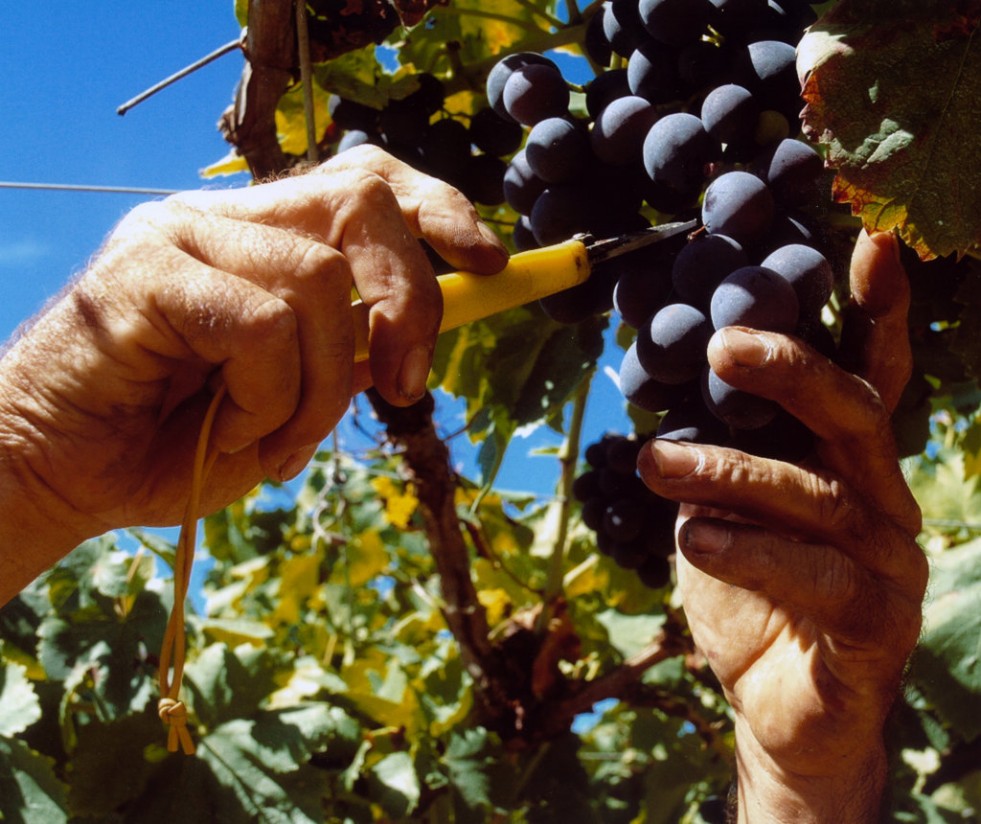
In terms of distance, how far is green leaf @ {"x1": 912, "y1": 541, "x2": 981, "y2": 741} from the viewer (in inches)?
79.3

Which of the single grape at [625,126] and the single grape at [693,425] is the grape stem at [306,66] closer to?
the single grape at [625,126]

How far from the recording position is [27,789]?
207 centimetres

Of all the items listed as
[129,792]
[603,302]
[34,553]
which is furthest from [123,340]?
[129,792]

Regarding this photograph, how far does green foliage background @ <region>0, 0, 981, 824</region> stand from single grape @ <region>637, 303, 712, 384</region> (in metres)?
0.47

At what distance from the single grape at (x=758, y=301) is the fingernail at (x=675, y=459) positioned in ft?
0.49

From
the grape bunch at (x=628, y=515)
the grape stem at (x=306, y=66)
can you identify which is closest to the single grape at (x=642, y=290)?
the grape stem at (x=306, y=66)

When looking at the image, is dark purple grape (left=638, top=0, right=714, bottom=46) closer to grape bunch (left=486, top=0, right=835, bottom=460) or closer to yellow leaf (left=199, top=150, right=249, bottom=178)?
grape bunch (left=486, top=0, right=835, bottom=460)

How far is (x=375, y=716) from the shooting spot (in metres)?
2.58

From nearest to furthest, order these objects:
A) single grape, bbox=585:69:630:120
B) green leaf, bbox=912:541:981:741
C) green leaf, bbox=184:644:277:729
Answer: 1. single grape, bbox=585:69:630:120
2. green leaf, bbox=912:541:981:741
3. green leaf, bbox=184:644:277:729

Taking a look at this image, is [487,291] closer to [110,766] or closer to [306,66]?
[306,66]

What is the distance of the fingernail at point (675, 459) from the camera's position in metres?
1.12

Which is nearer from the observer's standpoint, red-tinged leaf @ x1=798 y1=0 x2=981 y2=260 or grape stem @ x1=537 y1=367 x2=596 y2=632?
red-tinged leaf @ x1=798 y1=0 x2=981 y2=260

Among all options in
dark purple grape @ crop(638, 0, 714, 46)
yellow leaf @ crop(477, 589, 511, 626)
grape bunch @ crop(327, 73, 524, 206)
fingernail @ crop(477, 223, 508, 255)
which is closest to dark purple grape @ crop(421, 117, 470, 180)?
grape bunch @ crop(327, 73, 524, 206)

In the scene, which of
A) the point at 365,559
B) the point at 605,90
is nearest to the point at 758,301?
the point at 605,90
